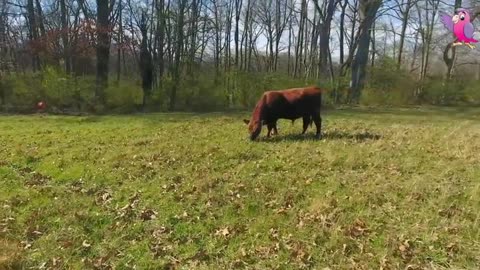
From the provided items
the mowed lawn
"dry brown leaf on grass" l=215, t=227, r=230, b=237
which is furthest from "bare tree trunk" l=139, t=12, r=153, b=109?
"dry brown leaf on grass" l=215, t=227, r=230, b=237

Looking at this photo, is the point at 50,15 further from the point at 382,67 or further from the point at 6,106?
the point at 382,67

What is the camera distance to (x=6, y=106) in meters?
20.7

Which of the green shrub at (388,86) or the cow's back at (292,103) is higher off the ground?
the green shrub at (388,86)

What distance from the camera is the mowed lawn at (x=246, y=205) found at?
4367mm

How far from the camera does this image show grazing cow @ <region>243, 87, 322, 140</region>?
34.5ft

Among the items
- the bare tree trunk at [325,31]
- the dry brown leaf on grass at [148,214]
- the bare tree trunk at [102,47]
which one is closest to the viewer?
the dry brown leaf on grass at [148,214]

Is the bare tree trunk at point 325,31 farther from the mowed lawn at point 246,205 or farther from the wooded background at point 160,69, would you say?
the mowed lawn at point 246,205

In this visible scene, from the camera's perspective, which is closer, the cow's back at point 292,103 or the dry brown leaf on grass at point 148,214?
the dry brown leaf on grass at point 148,214

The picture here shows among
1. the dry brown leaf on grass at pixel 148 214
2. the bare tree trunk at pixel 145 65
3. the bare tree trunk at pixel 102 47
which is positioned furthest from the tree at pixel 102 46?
the dry brown leaf on grass at pixel 148 214

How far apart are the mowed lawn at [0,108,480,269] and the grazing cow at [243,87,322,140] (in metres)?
0.83

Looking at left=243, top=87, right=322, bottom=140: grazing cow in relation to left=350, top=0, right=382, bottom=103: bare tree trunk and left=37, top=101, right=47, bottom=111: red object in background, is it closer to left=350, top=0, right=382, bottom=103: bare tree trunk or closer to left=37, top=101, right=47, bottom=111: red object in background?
left=37, top=101, right=47, bottom=111: red object in background

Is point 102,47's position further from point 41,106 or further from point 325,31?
point 325,31

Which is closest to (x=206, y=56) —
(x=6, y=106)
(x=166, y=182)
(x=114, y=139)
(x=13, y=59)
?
(x=13, y=59)

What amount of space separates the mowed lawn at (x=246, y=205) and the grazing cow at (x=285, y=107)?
834 millimetres
